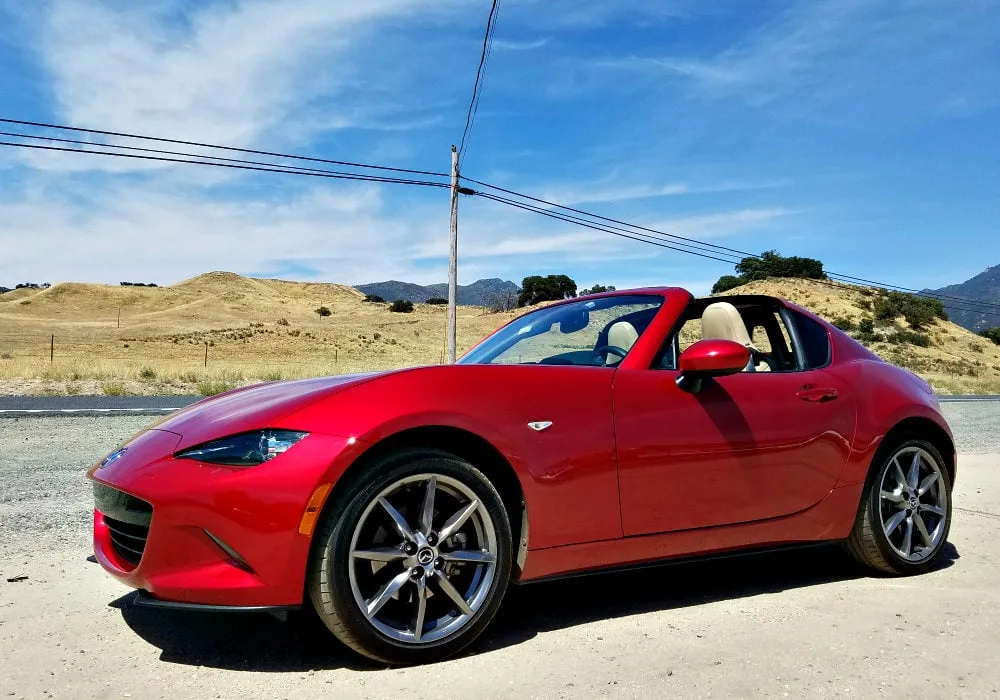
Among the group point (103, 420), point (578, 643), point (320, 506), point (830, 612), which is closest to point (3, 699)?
point (320, 506)

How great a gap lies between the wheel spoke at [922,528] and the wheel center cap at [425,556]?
2856 millimetres

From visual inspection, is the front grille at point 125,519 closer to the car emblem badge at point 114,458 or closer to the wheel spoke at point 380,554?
the car emblem badge at point 114,458

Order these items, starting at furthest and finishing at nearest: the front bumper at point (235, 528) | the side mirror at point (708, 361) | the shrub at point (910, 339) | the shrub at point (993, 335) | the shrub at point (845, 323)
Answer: the shrub at point (993, 335)
the shrub at point (845, 323)
the shrub at point (910, 339)
the side mirror at point (708, 361)
the front bumper at point (235, 528)

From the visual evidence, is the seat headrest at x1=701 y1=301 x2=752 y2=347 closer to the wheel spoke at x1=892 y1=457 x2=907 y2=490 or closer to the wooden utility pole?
the wheel spoke at x1=892 y1=457 x2=907 y2=490

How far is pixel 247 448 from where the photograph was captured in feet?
9.16

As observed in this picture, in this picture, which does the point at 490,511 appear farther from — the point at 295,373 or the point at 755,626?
the point at 295,373

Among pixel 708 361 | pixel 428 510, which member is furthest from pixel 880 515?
pixel 428 510

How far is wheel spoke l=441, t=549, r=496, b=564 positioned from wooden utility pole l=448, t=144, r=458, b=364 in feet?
76.8

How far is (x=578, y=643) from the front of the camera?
10.4ft

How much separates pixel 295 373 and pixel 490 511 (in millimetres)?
28903

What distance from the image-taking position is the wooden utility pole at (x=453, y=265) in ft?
87.8

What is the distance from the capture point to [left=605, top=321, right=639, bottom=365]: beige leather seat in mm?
3727

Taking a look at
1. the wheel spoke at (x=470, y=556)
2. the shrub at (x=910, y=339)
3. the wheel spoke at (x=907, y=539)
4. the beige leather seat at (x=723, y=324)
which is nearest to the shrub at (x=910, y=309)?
the shrub at (x=910, y=339)

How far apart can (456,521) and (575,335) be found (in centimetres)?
145
